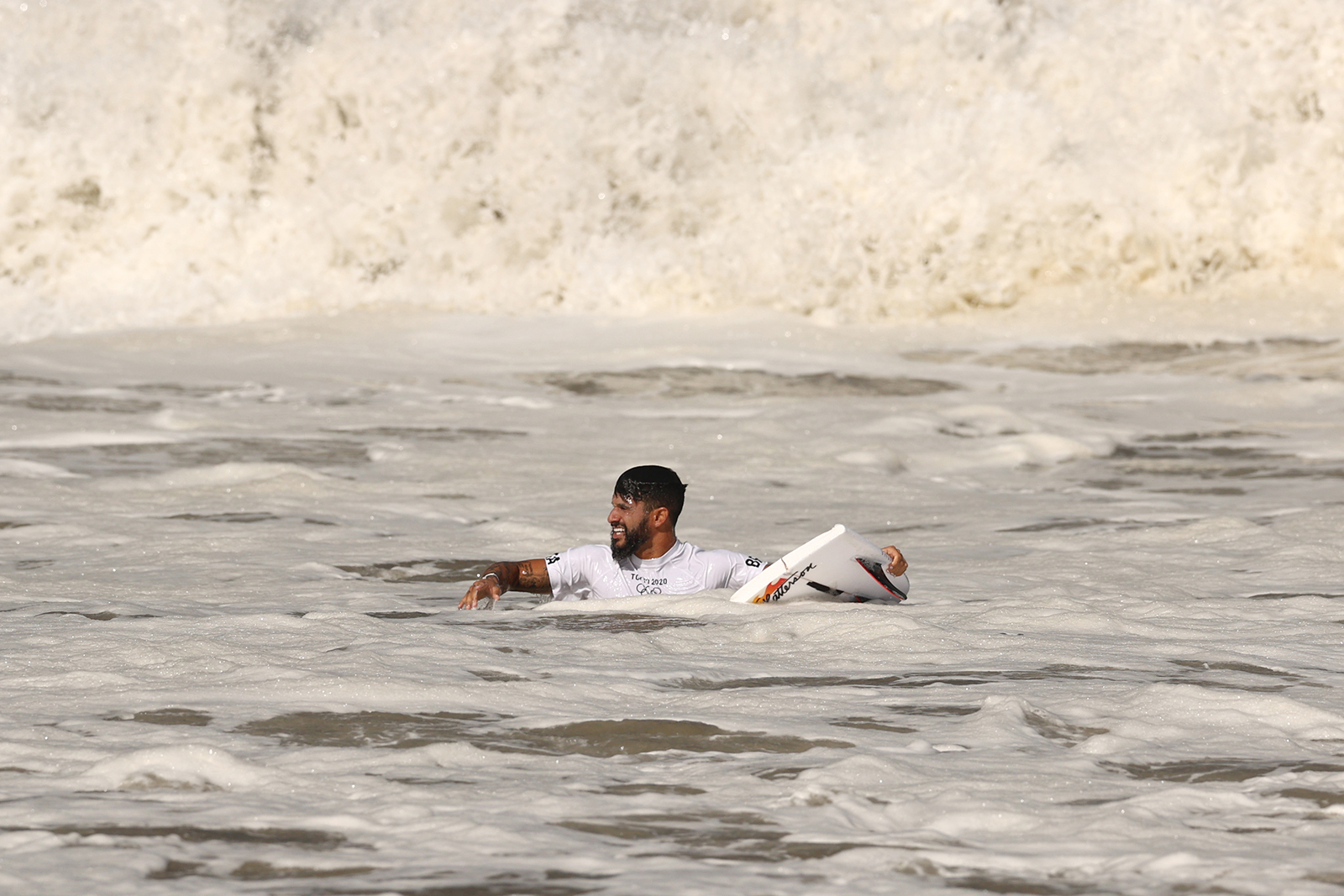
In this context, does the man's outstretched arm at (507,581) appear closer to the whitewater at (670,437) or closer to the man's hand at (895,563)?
the whitewater at (670,437)

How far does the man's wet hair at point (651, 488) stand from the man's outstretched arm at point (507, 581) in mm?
393

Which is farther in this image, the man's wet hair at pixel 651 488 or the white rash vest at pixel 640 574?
the white rash vest at pixel 640 574

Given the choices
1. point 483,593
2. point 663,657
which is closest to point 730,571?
point 483,593

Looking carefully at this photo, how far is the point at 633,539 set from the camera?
587cm

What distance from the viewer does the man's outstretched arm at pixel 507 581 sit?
222 inches

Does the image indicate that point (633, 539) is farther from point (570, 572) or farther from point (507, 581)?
point (507, 581)

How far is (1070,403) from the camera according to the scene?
1170 centimetres

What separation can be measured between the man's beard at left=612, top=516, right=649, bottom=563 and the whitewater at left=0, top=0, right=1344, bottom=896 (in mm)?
225

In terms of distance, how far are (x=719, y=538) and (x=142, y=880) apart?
15.9 feet

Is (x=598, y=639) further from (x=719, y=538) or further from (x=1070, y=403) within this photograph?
(x=1070, y=403)

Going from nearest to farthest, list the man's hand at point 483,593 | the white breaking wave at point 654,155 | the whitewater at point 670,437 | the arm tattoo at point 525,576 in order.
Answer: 1. the whitewater at point 670,437
2. the man's hand at point 483,593
3. the arm tattoo at point 525,576
4. the white breaking wave at point 654,155

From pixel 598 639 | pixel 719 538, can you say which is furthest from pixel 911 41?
pixel 598 639

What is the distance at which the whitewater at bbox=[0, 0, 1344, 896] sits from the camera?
10.9ft

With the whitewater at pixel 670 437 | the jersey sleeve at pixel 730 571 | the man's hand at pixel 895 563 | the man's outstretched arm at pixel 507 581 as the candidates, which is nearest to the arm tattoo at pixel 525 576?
the man's outstretched arm at pixel 507 581
